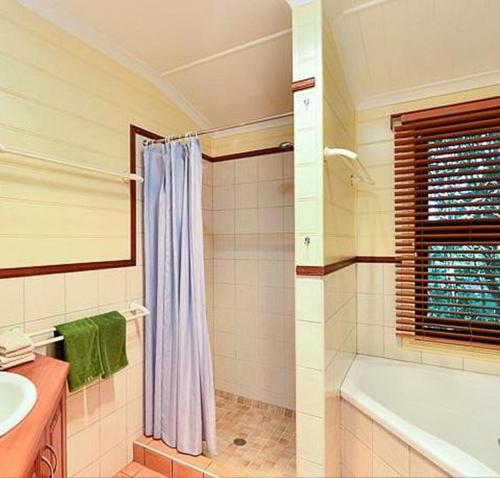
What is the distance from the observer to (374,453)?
140cm

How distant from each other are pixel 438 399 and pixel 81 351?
1991 mm

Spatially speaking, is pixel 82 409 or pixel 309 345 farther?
pixel 82 409

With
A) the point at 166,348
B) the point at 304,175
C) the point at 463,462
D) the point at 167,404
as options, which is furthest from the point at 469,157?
the point at 167,404

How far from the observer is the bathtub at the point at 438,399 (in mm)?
1643

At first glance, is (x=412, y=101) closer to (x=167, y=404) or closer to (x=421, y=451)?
(x=421, y=451)

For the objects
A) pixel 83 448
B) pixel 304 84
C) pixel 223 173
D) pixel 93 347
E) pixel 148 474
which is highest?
pixel 304 84

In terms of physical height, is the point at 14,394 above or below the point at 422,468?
above

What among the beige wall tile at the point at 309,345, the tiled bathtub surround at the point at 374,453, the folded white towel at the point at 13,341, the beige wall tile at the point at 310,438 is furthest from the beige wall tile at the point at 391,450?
the folded white towel at the point at 13,341

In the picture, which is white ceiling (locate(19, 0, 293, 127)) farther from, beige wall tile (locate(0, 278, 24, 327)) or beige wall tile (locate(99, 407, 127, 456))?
beige wall tile (locate(99, 407, 127, 456))

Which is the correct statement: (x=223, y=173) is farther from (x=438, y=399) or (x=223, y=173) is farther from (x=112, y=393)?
(x=438, y=399)

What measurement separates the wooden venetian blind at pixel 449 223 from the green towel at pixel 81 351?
1816 mm

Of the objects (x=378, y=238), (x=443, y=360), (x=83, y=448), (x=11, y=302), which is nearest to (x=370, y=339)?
(x=443, y=360)

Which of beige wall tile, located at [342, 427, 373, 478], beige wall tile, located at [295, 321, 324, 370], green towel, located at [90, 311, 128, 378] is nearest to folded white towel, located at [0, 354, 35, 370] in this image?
green towel, located at [90, 311, 128, 378]

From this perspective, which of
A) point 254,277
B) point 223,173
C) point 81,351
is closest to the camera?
point 81,351
